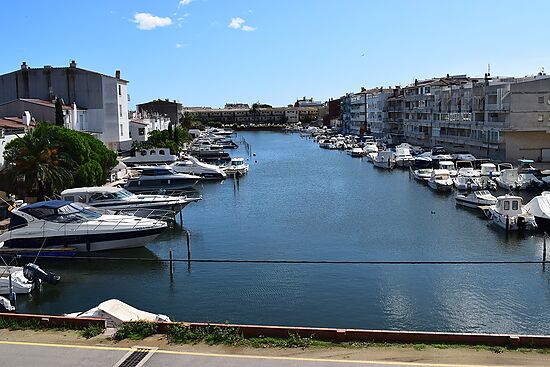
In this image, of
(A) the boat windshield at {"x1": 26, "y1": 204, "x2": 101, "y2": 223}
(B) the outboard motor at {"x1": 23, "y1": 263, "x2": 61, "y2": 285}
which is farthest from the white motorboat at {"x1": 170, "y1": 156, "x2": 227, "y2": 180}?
(B) the outboard motor at {"x1": 23, "y1": 263, "x2": 61, "y2": 285}

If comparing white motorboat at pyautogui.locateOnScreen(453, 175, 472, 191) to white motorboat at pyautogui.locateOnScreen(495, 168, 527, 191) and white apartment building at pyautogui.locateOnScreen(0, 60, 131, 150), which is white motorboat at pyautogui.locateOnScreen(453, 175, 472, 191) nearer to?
white motorboat at pyautogui.locateOnScreen(495, 168, 527, 191)

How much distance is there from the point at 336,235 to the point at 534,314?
15.6 m

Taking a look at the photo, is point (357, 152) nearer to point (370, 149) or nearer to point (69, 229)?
point (370, 149)

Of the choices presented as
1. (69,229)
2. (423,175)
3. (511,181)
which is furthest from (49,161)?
(511,181)

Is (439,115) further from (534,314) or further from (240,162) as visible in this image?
(534,314)

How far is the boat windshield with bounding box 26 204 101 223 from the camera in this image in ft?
103

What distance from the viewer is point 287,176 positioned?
2867 inches

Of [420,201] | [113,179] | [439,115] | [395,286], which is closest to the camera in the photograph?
[395,286]

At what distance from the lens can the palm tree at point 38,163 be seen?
1538 inches

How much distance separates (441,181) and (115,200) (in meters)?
31.9

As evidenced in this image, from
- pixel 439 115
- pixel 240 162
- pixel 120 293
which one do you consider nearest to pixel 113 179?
pixel 240 162

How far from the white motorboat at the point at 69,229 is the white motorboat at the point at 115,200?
6.09 m

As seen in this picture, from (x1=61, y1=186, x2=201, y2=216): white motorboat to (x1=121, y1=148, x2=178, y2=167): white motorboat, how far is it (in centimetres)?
3378

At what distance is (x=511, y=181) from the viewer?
5494cm
